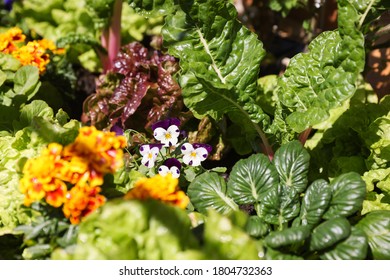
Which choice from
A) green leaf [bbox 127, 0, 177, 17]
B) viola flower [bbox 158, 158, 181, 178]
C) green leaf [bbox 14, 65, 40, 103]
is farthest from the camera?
green leaf [bbox 14, 65, 40, 103]

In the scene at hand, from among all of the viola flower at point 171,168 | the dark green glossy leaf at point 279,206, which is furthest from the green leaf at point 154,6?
the dark green glossy leaf at point 279,206

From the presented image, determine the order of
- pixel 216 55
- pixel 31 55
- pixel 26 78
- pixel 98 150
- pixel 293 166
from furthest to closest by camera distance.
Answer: pixel 31 55 → pixel 26 78 → pixel 216 55 → pixel 293 166 → pixel 98 150

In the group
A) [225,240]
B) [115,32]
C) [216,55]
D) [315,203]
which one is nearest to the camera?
[225,240]

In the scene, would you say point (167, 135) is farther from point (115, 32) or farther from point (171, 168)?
point (115, 32)

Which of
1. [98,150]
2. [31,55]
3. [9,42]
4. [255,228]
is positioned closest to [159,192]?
[98,150]

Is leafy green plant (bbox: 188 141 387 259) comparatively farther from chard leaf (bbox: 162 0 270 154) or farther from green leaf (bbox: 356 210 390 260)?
chard leaf (bbox: 162 0 270 154)

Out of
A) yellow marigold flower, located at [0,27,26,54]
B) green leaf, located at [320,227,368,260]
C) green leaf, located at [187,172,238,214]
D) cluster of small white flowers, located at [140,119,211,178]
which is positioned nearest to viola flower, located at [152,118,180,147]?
cluster of small white flowers, located at [140,119,211,178]
